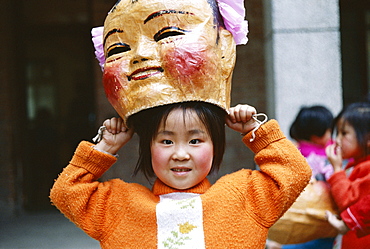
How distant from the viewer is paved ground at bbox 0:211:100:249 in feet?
16.8

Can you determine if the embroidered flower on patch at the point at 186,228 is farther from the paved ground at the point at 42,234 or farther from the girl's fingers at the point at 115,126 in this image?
the paved ground at the point at 42,234

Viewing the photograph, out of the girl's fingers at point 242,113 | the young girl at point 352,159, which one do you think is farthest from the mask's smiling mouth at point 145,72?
the young girl at point 352,159

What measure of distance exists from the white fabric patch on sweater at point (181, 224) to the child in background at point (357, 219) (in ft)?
3.51

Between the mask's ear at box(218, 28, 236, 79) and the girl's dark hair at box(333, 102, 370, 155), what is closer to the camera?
the mask's ear at box(218, 28, 236, 79)

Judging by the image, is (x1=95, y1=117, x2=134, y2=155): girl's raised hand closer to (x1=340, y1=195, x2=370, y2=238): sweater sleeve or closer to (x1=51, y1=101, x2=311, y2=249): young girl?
(x1=51, y1=101, x2=311, y2=249): young girl

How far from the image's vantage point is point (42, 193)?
6660 mm

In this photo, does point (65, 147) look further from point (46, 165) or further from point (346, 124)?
point (346, 124)

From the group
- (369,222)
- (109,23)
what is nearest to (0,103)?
(109,23)

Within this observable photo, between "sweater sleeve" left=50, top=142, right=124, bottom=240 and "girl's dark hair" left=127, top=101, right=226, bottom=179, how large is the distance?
17cm

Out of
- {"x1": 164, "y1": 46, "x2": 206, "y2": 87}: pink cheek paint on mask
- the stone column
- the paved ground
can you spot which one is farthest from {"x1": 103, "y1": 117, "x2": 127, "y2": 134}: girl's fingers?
the paved ground

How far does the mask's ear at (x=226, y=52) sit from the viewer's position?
6.16 ft

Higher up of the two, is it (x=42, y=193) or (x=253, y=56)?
(x=253, y=56)

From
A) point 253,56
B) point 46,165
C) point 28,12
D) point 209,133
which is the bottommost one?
point 46,165

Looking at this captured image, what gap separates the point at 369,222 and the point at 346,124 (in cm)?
64
